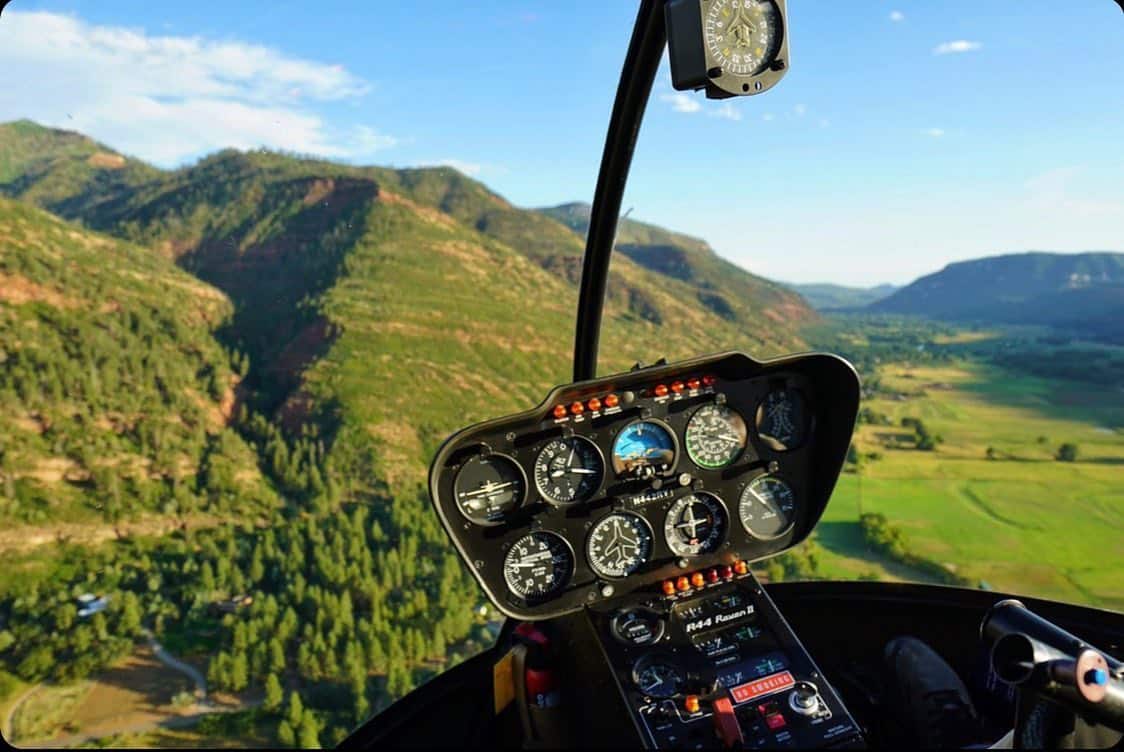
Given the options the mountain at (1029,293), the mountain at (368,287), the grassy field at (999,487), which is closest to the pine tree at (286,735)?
the mountain at (368,287)

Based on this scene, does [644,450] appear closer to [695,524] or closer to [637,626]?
[695,524]

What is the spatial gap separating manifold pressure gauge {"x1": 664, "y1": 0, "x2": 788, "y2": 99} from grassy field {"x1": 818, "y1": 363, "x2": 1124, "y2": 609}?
15729 millimetres

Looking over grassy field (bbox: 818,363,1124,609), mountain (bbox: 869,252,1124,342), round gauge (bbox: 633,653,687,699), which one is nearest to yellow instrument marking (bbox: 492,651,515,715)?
round gauge (bbox: 633,653,687,699)

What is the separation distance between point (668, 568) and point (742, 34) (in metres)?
2.36

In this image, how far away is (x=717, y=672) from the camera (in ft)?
9.60

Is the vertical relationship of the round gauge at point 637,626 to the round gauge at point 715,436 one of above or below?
below

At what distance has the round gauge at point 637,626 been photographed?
9.98 ft

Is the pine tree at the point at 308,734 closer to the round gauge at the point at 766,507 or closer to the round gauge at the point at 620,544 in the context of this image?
the round gauge at the point at 620,544

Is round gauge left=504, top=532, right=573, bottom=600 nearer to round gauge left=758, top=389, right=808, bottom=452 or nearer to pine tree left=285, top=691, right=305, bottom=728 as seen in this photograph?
round gauge left=758, top=389, right=808, bottom=452

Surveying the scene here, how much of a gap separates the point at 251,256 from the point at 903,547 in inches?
1849

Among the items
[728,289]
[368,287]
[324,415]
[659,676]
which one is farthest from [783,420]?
[368,287]

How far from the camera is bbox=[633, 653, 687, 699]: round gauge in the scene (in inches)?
112

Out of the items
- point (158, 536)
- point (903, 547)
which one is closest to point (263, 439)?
point (158, 536)

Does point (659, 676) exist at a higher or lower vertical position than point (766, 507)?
lower
